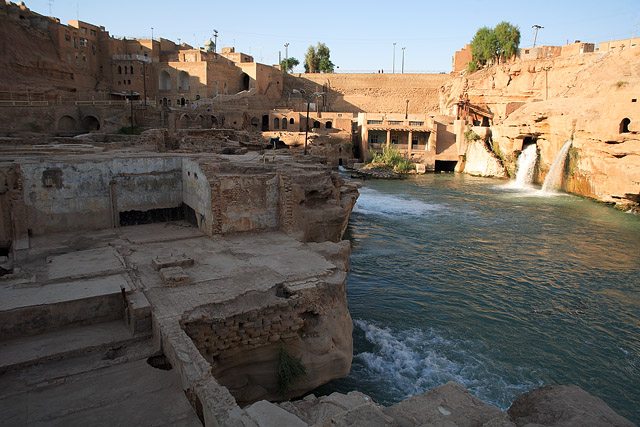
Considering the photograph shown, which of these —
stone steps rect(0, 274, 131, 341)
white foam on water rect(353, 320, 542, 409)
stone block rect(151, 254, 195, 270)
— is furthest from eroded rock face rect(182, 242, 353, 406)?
stone block rect(151, 254, 195, 270)

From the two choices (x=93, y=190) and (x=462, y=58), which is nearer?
(x=93, y=190)

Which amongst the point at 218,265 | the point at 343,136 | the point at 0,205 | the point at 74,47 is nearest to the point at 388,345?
the point at 218,265

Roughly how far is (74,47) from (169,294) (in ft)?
128

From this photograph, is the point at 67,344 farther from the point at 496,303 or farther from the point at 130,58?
the point at 130,58

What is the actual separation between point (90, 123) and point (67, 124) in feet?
5.75

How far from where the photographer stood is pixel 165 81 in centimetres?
4597

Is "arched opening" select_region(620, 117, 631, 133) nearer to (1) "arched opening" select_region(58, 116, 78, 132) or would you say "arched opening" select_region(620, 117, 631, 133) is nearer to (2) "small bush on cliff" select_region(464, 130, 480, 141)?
(2) "small bush on cliff" select_region(464, 130, 480, 141)

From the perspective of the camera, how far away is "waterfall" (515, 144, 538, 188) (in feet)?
113

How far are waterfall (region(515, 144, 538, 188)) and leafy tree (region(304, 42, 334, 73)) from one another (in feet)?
128

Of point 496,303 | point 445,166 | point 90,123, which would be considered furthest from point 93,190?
point 445,166

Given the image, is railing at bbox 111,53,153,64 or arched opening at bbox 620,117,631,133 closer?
arched opening at bbox 620,117,631,133

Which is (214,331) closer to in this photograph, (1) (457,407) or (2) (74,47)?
(1) (457,407)

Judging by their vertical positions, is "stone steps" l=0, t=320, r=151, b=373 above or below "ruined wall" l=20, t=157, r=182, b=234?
below

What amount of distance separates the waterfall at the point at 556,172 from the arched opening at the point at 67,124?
1230 inches
